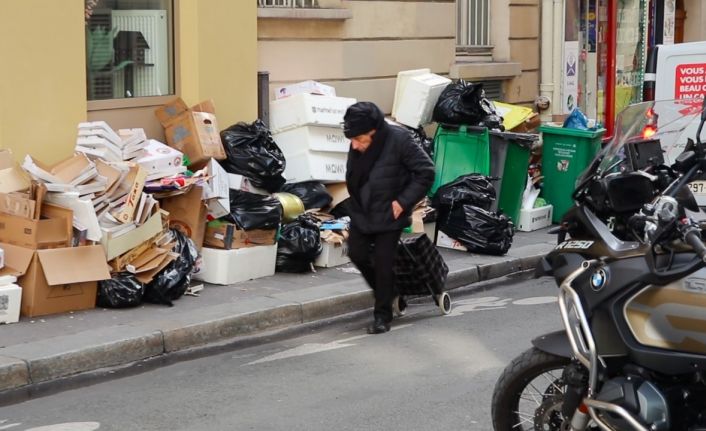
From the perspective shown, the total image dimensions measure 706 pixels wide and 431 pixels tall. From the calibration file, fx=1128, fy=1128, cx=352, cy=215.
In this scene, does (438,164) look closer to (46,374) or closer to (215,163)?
(215,163)

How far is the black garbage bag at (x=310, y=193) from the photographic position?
10.3 m

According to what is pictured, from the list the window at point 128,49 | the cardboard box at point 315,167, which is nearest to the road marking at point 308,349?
the cardboard box at point 315,167

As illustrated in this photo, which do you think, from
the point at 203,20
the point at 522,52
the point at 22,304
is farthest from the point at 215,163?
the point at 522,52

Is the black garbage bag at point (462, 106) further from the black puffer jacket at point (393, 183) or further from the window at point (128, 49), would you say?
the black puffer jacket at point (393, 183)

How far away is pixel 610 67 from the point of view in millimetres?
17953

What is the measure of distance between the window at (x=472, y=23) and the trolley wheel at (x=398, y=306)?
6.76 m

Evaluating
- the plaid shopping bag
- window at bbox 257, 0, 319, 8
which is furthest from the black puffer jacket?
window at bbox 257, 0, 319, 8

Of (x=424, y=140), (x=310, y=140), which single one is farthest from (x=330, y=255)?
(x=424, y=140)

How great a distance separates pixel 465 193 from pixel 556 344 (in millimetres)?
6462

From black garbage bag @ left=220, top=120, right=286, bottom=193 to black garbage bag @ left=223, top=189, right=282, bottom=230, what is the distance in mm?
247

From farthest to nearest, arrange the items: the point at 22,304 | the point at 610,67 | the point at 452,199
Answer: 1. the point at 610,67
2. the point at 452,199
3. the point at 22,304

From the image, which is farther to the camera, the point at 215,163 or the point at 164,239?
the point at 215,163

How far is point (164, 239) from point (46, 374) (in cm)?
201

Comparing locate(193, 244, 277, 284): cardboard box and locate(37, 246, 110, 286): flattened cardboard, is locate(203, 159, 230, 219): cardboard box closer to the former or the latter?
locate(193, 244, 277, 284): cardboard box
